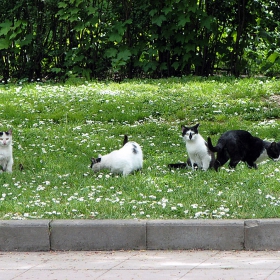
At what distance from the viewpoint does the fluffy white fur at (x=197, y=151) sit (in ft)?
30.5

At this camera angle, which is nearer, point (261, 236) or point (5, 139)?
point (261, 236)

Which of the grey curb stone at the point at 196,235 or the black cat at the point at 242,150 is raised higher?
the black cat at the point at 242,150

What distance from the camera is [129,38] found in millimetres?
17984

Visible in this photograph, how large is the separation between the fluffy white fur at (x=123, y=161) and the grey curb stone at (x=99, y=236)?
92.1 inches

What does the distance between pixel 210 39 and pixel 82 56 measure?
3.42 metres

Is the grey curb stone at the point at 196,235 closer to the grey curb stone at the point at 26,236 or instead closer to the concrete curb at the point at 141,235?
the concrete curb at the point at 141,235

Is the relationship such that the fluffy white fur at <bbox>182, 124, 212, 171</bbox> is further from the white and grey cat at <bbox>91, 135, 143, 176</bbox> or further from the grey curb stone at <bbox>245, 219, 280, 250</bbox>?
the grey curb stone at <bbox>245, 219, 280, 250</bbox>

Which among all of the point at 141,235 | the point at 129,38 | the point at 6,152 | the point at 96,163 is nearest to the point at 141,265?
the point at 141,235

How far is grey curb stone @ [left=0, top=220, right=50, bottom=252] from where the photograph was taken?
679 centimetres

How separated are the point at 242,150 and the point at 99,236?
129 inches

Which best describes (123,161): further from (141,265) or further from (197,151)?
(141,265)

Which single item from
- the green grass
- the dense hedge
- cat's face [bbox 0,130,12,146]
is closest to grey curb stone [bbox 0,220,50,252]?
the green grass

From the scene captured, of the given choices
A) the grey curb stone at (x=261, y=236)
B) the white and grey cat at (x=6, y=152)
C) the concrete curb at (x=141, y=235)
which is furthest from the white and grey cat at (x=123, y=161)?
the grey curb stone at (x=261, y=236)

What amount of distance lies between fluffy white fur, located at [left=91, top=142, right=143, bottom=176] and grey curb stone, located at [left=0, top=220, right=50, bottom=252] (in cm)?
246
